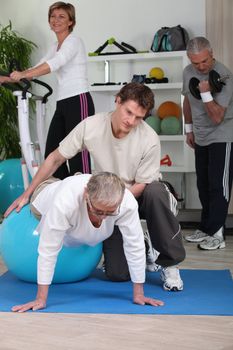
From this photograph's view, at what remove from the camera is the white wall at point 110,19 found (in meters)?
5.92

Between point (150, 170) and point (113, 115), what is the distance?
0.34 metres

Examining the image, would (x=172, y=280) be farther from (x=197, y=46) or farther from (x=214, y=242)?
(x=197, y=46)

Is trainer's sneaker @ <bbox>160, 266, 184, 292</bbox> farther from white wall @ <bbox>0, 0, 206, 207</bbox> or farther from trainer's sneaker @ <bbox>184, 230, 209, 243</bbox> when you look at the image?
white wall @ <bbox>0, 0, 206, 207</bbox>

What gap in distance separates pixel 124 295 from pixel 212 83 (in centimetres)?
162

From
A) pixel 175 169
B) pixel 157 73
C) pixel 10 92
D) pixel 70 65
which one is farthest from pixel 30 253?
pixel 10 92

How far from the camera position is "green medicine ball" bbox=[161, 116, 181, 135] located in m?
5.78

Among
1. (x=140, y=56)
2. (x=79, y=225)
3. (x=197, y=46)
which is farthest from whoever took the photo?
(x=140, y=56)

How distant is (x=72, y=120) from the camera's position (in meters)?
4.77

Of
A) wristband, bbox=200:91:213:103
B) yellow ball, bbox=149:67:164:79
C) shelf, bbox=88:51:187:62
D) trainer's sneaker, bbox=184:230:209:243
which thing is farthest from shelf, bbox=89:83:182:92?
trainer's sneaker, bbox=184:230:209:243

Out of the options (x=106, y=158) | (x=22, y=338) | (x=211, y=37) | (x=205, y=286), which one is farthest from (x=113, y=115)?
(x=211, y=37)

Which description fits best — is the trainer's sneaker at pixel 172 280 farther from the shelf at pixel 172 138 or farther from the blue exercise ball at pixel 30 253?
the shelf at pixel 172 138

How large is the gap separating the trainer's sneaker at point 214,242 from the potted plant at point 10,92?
240 centimetres

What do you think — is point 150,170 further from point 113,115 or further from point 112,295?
point 112,295

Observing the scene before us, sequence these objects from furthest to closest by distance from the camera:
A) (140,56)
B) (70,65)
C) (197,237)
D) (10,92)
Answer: (10,92), (140,56), (197,237), (70,65)
